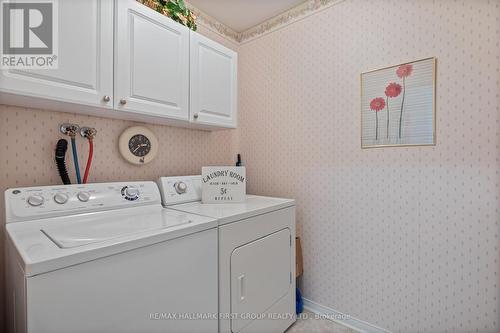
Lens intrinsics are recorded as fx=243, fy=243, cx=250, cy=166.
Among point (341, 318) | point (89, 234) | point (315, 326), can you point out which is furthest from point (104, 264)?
point (341, 318)

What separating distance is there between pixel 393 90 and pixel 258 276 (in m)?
1.54

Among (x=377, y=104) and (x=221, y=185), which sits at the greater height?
(x=377, y=104)

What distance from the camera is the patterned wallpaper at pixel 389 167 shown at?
55.1 inches

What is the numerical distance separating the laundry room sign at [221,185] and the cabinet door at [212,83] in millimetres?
372

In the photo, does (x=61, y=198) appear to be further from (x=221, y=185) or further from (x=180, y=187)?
(x=221, y=185)

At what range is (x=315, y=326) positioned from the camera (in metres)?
1.88

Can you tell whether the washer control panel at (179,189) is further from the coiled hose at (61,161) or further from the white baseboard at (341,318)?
the white baseboard at (341,318)

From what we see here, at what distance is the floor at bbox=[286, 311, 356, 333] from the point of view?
1.83 meters

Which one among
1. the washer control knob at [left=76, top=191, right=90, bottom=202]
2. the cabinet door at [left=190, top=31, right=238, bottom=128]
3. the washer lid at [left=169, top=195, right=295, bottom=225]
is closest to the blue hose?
the washer control knob at [left=76, top=191, right=90, bottom=202]

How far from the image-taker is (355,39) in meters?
1.83

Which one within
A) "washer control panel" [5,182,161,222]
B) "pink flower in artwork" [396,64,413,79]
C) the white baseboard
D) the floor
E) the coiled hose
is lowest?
the floor

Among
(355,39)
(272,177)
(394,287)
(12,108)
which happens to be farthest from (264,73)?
(394,287)

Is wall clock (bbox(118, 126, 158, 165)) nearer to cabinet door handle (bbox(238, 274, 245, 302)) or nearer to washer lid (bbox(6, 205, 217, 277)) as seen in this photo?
washer lid (bbox(6, 205, 217, 277))

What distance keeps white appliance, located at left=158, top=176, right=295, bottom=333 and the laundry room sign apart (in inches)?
3.4
